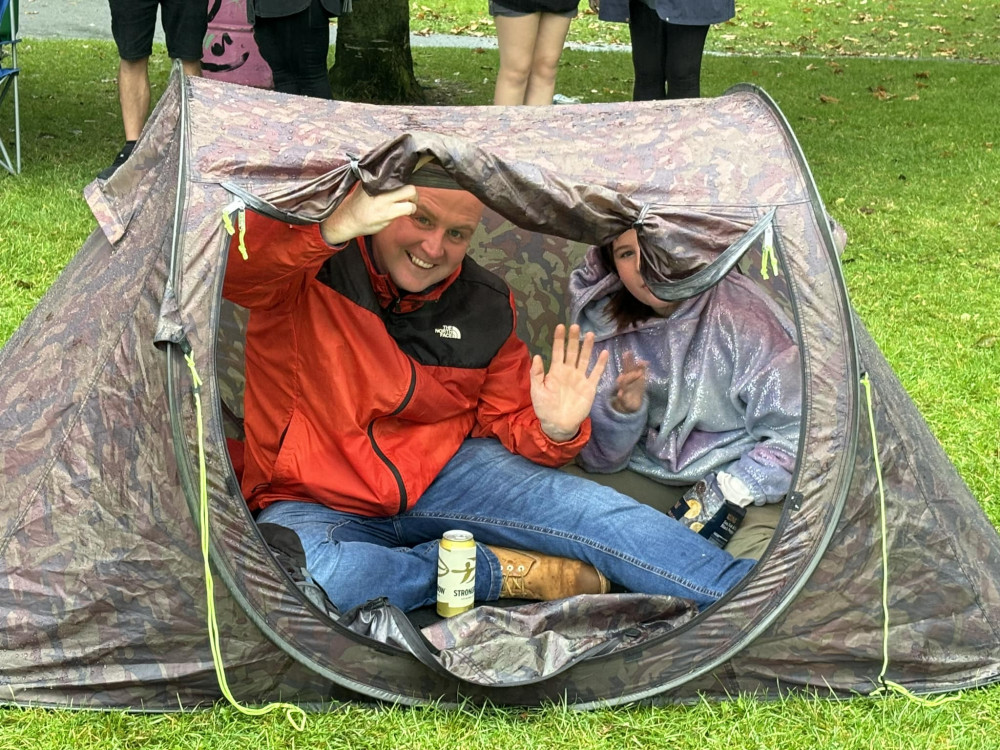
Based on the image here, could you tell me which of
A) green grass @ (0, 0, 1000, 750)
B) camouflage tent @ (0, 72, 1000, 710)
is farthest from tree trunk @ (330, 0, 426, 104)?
camouflage tent @ (0, 72, 1000, 710)

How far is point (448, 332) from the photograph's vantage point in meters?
2.74

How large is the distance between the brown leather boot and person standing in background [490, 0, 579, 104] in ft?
9.25

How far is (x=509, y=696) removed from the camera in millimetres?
2303

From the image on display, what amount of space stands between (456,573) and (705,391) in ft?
2.69

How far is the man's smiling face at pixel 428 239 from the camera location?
8.34 feet

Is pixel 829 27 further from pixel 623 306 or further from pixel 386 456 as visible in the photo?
pixel 386 456

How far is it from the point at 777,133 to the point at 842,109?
20.3ft

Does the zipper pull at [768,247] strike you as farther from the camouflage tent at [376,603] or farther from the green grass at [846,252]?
the green grass at [846,252]

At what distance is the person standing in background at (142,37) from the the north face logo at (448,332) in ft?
9.95

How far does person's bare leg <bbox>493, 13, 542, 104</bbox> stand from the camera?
493 cm

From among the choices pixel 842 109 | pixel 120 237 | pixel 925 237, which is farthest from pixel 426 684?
pixel 842 109

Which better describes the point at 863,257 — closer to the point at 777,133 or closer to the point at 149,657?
the point at 777,133

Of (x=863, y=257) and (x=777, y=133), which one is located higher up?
(x=777, y=133)

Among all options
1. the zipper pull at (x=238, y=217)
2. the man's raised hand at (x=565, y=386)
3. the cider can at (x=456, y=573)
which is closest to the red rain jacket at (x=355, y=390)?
the man's raised hand at (x=565, y=386)
